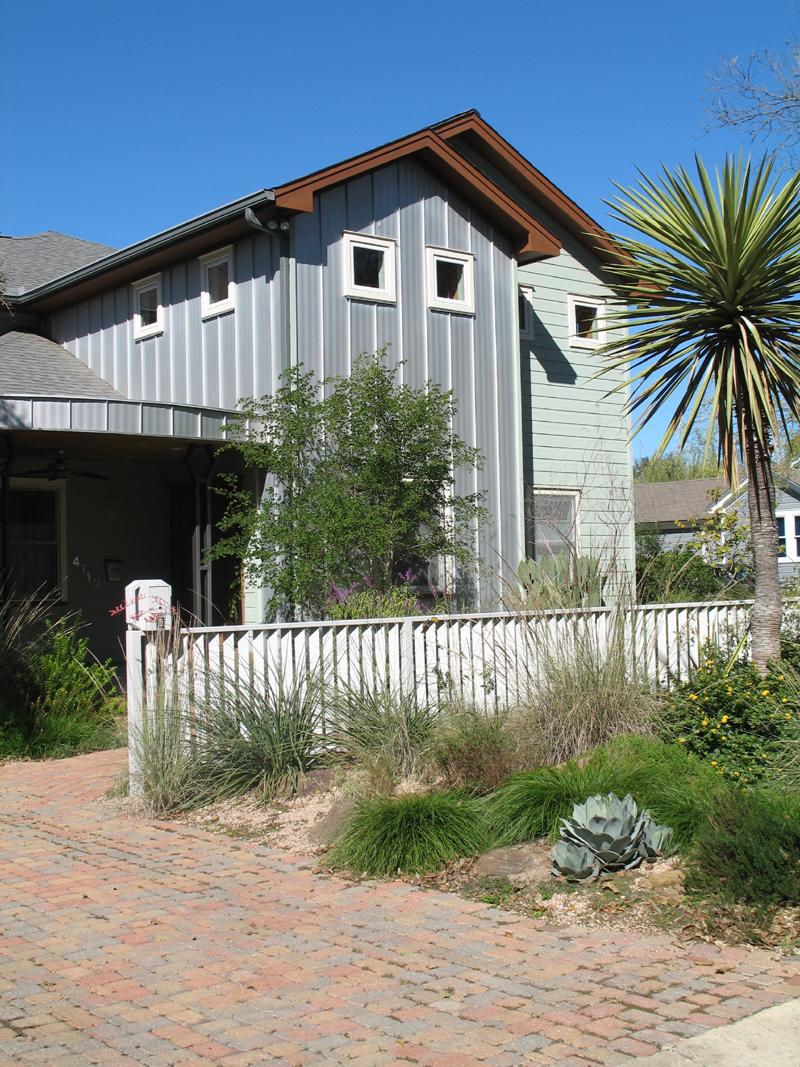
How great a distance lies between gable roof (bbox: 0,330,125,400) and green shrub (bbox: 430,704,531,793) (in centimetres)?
782

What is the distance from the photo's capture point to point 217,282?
43.0 feet

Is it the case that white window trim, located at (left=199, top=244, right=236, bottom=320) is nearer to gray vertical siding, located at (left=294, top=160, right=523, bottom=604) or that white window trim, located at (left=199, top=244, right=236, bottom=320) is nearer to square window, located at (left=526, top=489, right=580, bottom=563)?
gray vertical siding, located at (left=294, top=160, right=523, bottom=604)

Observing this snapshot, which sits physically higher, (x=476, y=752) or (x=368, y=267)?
(x=368, y=267)

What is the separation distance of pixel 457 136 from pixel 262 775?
1094 centimetres

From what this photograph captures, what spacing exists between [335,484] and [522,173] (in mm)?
7032

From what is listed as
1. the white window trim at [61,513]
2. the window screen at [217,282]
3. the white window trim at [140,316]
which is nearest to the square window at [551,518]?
the window screen at [217,282]

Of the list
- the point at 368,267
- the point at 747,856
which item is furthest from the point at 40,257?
the point at 747,856

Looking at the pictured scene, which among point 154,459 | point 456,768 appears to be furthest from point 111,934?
point 154,459

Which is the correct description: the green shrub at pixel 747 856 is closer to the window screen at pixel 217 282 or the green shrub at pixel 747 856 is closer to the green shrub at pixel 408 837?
the green shrub at pixel 408 837

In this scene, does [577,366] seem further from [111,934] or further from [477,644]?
[111,934]

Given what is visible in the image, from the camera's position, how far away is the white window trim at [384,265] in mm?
12695

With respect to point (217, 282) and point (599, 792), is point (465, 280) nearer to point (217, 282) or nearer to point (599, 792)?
point (217, 282)

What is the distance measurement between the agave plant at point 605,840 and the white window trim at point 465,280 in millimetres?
9277

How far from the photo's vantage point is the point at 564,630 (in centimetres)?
767
